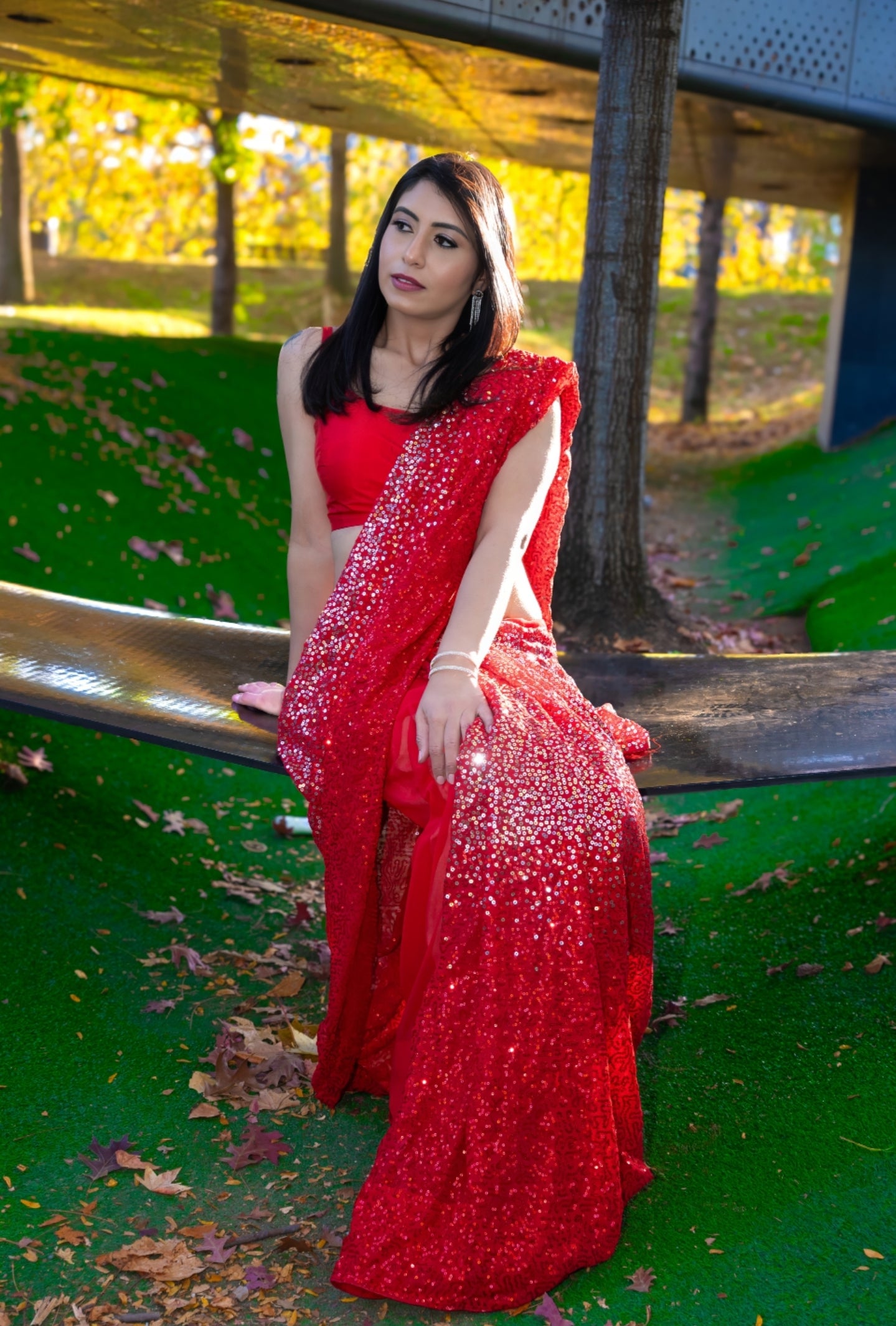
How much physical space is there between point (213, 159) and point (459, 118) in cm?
345

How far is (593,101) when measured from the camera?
9250 mm

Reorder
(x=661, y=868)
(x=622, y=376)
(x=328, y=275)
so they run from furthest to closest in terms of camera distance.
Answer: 1. (x=328, y=275)
2. (x=622, y=376)
3. (x=661, y=868)

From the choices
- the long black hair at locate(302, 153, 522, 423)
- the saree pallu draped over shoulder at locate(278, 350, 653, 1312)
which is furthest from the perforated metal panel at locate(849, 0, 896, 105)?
the saree pallu draped over shoulder at locate(278, 350, 653, 1312)

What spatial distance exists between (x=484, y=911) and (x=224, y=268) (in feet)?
42.8

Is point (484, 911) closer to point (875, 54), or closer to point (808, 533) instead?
point (808, 533)

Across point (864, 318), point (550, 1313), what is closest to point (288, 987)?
point (550, 1313)

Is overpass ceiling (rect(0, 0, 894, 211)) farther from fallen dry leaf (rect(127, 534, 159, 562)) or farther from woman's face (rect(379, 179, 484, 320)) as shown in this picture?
woman's face (rect(379, 179, 484, 320))

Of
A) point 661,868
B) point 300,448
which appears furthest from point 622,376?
point 300,448

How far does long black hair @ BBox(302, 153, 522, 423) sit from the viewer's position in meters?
2.96

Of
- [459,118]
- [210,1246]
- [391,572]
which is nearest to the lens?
[210,1246]

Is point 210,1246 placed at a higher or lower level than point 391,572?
lower

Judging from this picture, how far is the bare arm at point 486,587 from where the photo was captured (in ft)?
9.05

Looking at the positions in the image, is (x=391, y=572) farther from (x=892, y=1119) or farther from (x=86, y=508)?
(x=86, y=508)

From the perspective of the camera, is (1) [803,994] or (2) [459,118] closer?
(1) [803,994]
